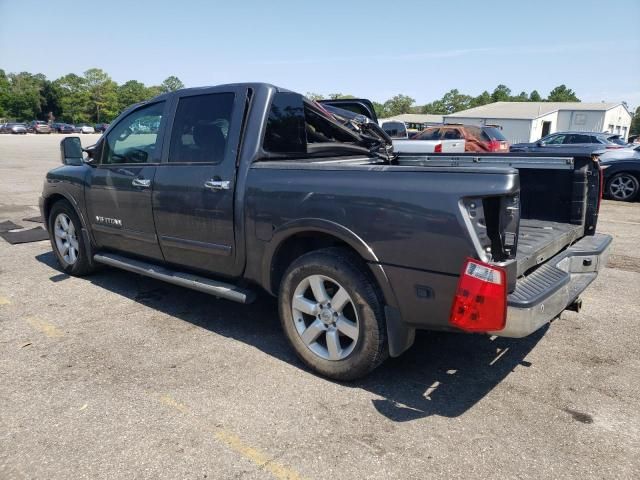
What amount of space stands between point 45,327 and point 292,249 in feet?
7.50

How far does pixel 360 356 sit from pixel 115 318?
7.88 ft

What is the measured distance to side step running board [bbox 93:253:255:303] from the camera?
11.9ft

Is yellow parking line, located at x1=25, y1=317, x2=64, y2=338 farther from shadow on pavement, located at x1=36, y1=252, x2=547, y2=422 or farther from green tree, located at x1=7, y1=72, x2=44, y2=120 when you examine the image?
green tree, located at x1=7, y1=72, x2=44, y2=120

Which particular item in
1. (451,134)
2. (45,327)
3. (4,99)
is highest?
(4,99)

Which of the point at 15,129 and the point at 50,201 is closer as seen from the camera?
the point at 50,201

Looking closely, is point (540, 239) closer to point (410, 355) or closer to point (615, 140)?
point (410, 355)

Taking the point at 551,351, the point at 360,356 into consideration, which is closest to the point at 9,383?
the point at 360,356

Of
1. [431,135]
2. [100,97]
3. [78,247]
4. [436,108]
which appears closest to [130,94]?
[100,97]

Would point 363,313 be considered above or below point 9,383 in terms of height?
above

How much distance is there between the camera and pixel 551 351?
3.64 meters

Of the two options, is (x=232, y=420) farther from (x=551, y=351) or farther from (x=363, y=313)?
(x=551, y=351)

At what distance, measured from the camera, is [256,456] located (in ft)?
8.10

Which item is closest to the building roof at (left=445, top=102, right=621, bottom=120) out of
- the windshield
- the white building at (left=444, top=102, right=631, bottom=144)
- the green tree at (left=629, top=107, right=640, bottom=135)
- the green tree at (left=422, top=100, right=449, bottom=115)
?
the white building at (left=444, top=102, right=631, bottom=144)

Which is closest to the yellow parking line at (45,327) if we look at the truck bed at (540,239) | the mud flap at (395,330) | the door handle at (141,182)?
the door handle at (141,182)
